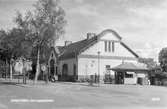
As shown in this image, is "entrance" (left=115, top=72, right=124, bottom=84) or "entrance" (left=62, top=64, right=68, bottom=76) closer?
"entrance" (left=115, top=72, right=124, bottom=84)

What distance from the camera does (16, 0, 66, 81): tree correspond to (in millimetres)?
42469

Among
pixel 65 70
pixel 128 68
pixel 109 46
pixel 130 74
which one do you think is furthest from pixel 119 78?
pixel 65 70

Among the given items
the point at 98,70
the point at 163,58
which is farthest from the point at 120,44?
the point at 163,58

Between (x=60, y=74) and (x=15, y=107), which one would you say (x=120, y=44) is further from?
(x=15, y=107)

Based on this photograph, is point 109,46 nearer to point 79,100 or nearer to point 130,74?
point 130,74

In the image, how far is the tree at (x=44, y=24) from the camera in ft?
139

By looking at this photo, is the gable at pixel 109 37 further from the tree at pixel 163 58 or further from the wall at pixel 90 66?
the tree at pixel 163 58

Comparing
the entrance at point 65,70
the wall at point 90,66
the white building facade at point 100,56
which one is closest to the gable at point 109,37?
the white building facade at point 100,56

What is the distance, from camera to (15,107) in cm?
1532

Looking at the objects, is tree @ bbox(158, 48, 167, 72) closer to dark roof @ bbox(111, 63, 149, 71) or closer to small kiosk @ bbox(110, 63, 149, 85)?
small kiosk @ bbox(110, 63, 149, 85)

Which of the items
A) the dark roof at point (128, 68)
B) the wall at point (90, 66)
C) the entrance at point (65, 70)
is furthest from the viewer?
the entrance at point (65, 70)

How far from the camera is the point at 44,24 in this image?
42.5m

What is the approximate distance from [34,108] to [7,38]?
50507 millimetres

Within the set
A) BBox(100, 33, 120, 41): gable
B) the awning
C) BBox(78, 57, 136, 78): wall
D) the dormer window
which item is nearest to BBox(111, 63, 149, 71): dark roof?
the awning
